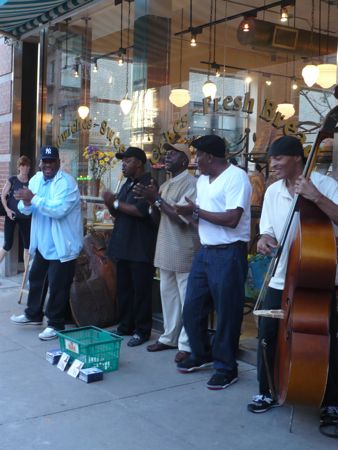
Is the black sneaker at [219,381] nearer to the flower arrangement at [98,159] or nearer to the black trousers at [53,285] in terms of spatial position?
the black trousers at [53,285]

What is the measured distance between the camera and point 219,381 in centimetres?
435

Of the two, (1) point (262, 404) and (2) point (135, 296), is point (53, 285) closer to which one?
(2) point (135, 296)

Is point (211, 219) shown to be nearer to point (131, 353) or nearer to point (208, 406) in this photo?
point (208, 406)

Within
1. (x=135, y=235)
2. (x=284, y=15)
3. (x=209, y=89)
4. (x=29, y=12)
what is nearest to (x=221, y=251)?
(x=135, y=235)

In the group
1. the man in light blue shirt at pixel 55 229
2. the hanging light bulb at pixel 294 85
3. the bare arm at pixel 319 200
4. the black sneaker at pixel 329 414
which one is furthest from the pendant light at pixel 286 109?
the black sneaker at pixel 329 414

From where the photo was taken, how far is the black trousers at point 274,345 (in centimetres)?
363

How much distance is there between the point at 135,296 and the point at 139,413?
5.54ft

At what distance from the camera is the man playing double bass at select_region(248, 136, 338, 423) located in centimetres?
358

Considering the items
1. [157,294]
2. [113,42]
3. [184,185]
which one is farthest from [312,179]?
[113,42]

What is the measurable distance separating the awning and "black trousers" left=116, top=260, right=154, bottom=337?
10.5 ft

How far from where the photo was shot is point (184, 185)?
5.02 m

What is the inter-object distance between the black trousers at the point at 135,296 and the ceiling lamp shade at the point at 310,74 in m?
2.45

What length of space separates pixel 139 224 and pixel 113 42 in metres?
3.33

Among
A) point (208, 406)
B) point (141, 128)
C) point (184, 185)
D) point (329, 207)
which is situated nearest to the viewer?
point (329, 207)
